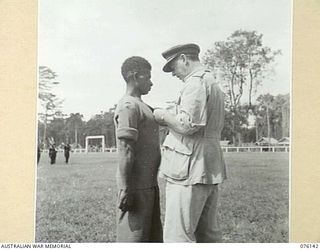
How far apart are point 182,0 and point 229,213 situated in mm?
1333

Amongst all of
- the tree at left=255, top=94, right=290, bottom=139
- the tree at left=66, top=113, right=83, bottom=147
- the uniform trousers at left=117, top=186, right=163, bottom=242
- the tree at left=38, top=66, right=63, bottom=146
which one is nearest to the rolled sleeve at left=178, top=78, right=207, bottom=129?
the tree at left=255, top=94, right=290, bottom=139

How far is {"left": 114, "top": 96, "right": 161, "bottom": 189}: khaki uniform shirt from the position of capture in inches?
135

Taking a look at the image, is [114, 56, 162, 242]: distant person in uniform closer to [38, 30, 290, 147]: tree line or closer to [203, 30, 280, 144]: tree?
[38, 30, 290, 147]: tree line

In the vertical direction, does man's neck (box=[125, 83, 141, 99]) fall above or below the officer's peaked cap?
below

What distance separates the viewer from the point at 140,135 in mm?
3422

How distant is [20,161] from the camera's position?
11.2ft

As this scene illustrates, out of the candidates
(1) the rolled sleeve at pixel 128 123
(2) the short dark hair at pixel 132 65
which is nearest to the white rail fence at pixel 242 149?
(1) the rolled sleeve at pixel 128 123

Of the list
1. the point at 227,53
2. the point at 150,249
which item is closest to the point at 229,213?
the point at 150,249

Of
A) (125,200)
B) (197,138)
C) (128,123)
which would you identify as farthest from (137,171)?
(197,138)

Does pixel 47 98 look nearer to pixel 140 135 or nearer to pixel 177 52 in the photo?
pixel 140 135

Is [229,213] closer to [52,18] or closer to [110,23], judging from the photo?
[110,23]

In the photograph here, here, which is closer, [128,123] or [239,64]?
[128,123]

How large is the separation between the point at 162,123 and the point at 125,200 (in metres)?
0.51

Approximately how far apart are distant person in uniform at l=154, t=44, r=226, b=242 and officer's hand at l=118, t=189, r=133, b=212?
0.22 m
